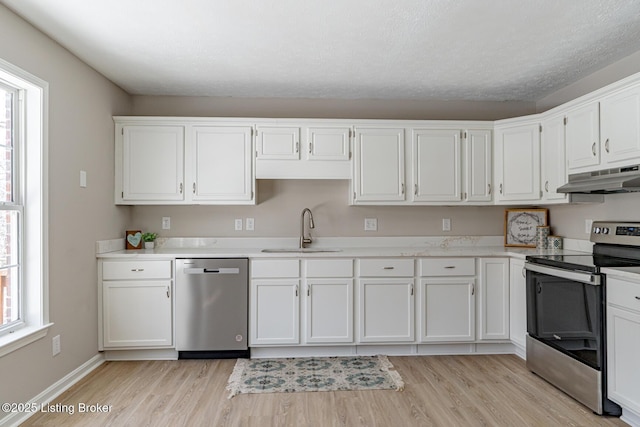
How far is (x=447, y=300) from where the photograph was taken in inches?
140

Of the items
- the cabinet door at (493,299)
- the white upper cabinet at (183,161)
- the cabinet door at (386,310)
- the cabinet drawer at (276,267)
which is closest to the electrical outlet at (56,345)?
the white upper cabinet at (183,161)

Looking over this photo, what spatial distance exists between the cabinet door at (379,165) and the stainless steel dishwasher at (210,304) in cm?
127

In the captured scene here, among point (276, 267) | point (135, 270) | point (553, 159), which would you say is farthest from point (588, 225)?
point (135, 270)

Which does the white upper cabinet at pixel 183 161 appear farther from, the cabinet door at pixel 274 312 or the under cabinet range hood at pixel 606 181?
the under cabinet range hood at pixel 606 181

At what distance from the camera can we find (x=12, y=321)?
100.0 inches

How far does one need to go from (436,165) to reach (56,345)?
3265mm

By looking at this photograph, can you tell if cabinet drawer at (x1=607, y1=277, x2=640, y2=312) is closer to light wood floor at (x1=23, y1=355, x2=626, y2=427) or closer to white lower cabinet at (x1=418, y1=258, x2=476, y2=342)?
light wood floor at (x1=23, y1=355, x2=626, y2=427)

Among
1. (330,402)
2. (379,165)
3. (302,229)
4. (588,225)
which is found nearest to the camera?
(330,402)

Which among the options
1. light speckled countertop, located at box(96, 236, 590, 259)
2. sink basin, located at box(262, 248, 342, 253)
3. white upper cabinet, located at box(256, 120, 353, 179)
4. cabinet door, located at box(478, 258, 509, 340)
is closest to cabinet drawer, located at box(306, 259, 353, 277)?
light speckled countertop, located at box(96, 236, 590, 259)

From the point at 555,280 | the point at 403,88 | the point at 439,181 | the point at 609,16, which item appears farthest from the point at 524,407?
the point at 403,88

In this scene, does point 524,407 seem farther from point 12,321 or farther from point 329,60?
point 12,321

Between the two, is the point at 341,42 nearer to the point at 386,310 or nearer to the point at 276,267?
the point at 276,267

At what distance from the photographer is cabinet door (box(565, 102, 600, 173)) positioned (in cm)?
294

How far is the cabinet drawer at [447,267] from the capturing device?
3.55m
